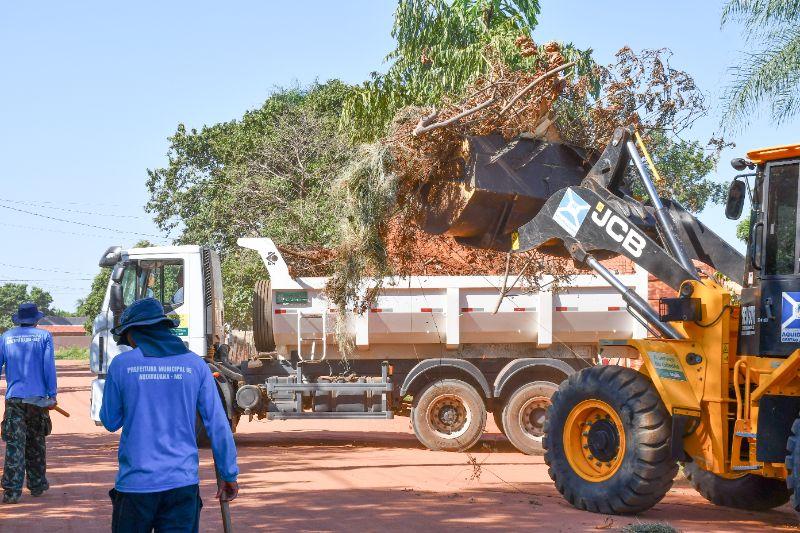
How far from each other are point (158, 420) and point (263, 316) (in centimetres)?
971

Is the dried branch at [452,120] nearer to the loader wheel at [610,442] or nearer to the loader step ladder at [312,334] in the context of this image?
the loader wheel at [610,442]

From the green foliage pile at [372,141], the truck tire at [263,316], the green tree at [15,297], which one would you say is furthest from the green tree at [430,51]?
the green tree at [15,297]

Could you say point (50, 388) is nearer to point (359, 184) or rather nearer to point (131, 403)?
point (359, 184)

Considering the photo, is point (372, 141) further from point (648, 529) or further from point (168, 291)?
point (648, 529)

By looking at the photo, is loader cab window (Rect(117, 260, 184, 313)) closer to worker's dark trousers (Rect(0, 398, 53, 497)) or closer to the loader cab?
worker's dark trousers (Rect(0, 398, 53, 497))

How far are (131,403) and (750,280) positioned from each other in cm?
554

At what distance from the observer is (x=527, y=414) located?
47.7 ft

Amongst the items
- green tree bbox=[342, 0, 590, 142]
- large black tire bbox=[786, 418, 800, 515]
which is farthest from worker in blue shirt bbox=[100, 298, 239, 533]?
green tree bbox=[342, 0, 590, 142]

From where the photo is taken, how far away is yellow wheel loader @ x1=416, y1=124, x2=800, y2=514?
8500mm

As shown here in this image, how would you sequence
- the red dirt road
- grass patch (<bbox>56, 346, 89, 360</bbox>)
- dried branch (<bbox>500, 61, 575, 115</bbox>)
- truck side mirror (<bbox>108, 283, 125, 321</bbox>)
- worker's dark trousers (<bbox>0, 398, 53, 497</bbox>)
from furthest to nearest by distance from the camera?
grass patch (<bbox>56, 346, 89, 360</bbox>) → truck side mirror (<bbox>108, 283, 125, 321</bbox>) → dried branch (<bbox>500, 61, 575, 115</bbox>) → worker's dark trousers (<bbox>0, 398, 53, 497</bbox>) → the red dirt road

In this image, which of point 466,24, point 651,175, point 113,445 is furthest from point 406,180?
point 466,24

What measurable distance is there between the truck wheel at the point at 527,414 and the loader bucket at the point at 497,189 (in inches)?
166

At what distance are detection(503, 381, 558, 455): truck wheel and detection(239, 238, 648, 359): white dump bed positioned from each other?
2.18 ft

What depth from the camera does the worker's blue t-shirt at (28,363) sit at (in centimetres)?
1052
